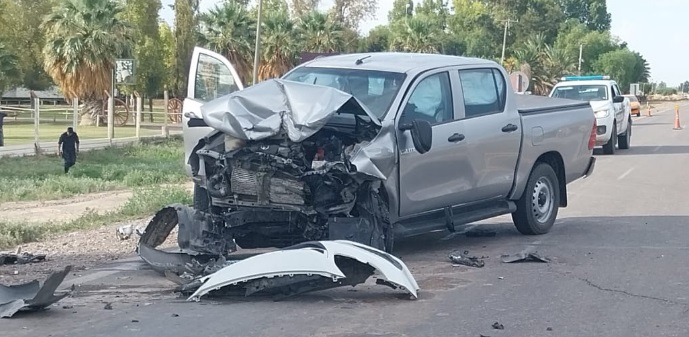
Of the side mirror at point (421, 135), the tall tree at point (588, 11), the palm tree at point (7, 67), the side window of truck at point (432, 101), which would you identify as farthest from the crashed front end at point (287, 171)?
the tall tree at point (588, 11)

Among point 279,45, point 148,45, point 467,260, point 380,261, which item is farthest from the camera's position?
point 148,45

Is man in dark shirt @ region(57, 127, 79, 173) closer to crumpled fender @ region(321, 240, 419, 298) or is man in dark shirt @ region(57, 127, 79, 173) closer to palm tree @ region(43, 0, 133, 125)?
crumpled fender @ region(321, 240, 419, 298)

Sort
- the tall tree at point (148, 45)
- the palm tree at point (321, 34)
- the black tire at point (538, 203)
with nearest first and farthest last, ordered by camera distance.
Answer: the black tire at point (538, 203), the palm tree at point (321, 34), the tall tree at point (148, 45)

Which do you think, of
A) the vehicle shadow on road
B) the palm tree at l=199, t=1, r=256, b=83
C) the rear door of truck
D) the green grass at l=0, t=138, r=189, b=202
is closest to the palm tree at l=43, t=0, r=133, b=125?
the palm tree at l=199, t=1, r=256, b=83

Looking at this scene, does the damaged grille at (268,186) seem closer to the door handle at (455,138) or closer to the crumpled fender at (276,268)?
the crumpled fender at (276,268)

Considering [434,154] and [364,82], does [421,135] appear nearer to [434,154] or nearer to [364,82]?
[434,154]

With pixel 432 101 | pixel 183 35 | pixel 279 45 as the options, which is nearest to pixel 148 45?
pixel 183 35

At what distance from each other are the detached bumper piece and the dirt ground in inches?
85.3

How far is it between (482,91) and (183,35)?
5971 centimetres

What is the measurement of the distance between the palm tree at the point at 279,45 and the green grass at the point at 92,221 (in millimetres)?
36377

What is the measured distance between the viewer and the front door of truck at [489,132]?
10406 mm

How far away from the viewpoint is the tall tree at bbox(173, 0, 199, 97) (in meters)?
68.4

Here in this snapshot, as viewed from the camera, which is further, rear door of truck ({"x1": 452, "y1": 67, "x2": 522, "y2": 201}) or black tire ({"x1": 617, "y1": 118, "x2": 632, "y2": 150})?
black tire ({"x1": 617, "y1": 118, "x2": 632, "y2": 150})

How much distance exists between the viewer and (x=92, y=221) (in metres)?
13.2
